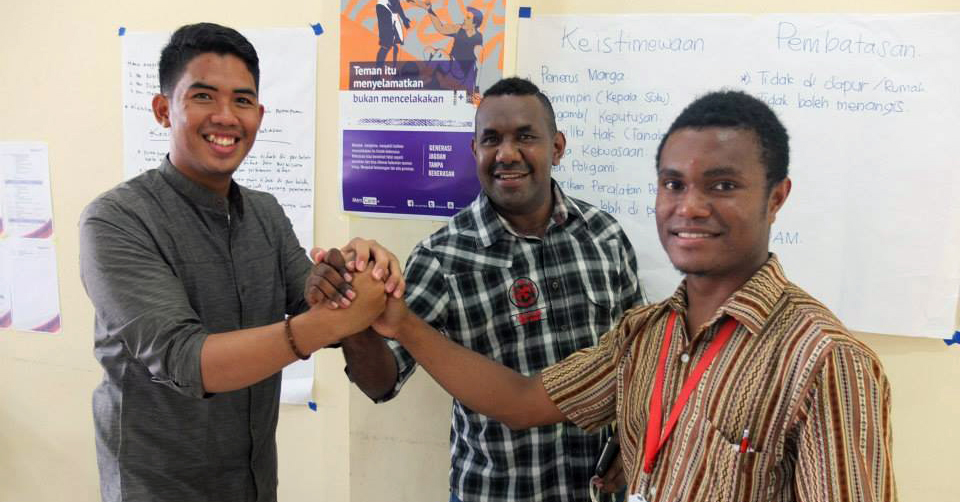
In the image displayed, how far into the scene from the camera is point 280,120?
223 centimetres

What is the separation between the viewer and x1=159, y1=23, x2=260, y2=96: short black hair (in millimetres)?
1280

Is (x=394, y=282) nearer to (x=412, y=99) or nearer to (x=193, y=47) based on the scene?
(x=193, y=47)

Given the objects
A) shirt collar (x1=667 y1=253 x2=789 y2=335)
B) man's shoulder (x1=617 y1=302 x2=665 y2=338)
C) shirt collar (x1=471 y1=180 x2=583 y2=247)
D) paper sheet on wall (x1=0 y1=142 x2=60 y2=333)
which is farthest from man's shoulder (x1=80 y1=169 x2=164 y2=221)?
paper sheet on wall (x1=0 y1=142 x2=60 y2=333)

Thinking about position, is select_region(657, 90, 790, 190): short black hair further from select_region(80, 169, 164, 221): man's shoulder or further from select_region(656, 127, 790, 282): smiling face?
select_region(80, 169, 164, 221): man's shoulder

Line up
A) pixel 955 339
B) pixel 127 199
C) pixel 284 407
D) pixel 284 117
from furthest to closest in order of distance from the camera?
pixel 284 407, pixel 284 117, pixel 955 339, pixel 127 199

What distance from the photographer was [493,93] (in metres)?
1.61

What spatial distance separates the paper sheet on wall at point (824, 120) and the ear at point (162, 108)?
1111mm

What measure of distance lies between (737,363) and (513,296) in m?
0.68

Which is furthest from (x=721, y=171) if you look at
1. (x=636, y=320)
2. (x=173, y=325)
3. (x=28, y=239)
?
(x=28, y=239)

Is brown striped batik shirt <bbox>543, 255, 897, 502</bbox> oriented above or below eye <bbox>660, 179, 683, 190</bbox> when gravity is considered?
below

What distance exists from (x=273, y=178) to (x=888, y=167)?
2.09 m

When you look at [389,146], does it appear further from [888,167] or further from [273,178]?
[888,167]

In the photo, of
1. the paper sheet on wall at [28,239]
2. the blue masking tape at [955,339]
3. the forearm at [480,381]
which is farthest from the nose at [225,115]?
the blue masking tape at [955,339]

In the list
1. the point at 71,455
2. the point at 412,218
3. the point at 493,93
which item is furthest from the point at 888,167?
the point at 71,455
